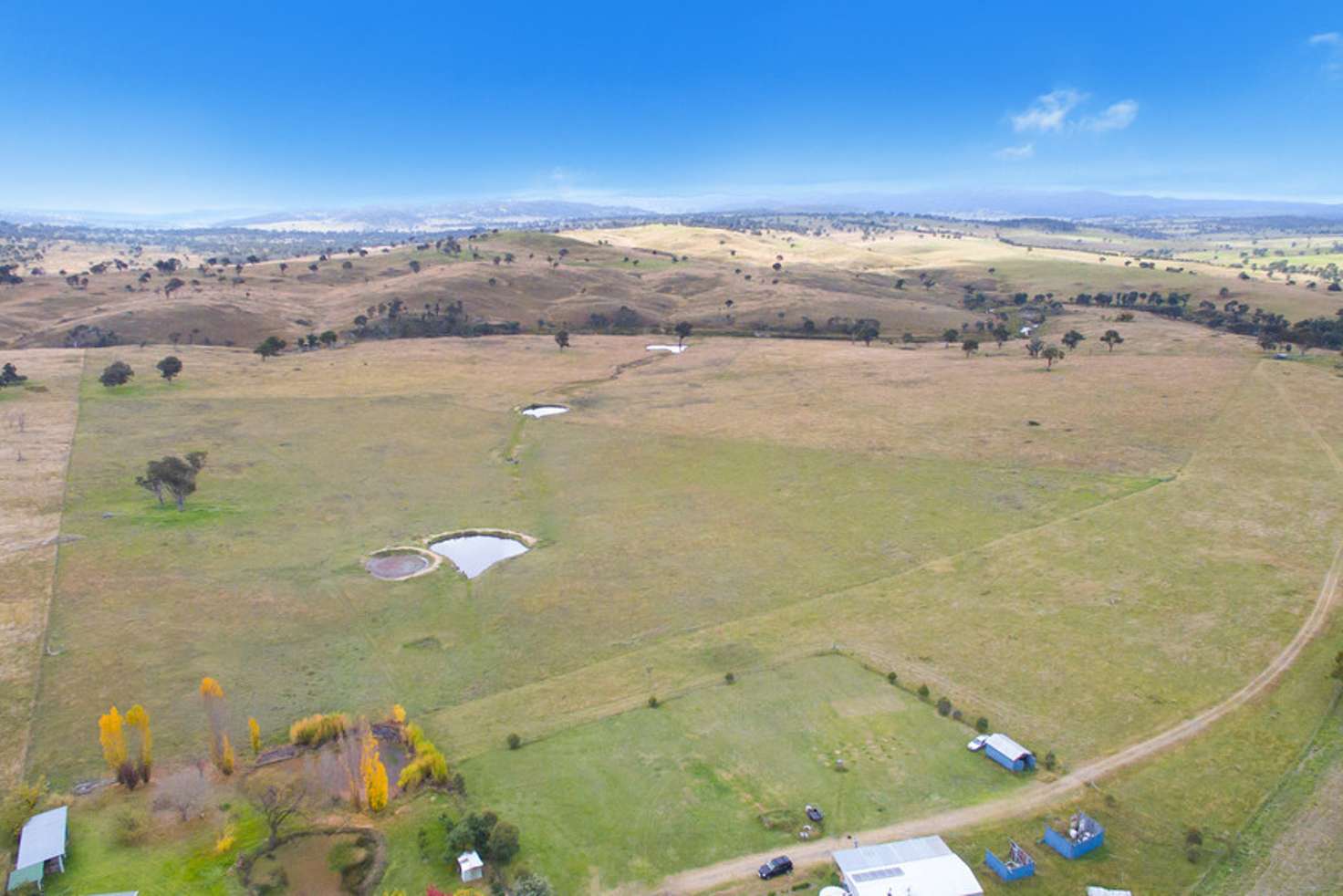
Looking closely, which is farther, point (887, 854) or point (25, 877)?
point (887, 854)

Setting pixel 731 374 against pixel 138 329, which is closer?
pixel 731 374

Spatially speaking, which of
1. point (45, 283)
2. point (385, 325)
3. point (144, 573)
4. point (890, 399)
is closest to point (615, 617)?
point (144, 573)

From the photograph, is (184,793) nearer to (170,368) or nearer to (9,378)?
(170,368)

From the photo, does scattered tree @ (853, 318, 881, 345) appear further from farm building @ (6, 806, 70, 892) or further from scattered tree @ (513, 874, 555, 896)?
farm building @ (6, 806, 70, 892)

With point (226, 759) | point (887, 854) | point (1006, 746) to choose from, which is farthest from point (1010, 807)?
point (226, 759)

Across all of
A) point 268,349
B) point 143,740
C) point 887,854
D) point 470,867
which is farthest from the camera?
point 268,349

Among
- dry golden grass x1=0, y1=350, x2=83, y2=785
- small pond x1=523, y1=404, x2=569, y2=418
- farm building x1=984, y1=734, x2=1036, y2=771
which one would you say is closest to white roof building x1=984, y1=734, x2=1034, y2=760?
farm building x1=984, y1=734, x2=1036, y2=771

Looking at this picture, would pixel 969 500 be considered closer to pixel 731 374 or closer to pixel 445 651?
pixel 445 651

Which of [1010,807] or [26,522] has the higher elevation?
[26,522]
